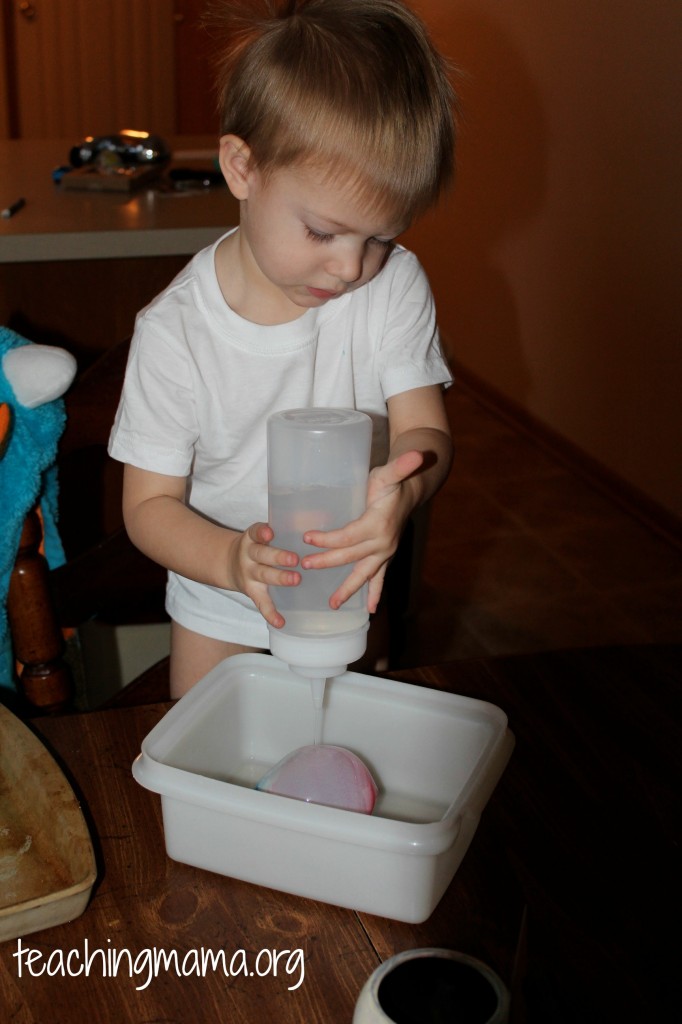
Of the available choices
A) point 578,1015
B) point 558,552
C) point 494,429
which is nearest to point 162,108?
point 494,429

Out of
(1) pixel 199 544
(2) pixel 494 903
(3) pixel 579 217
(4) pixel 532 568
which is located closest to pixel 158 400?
(1) pixel 199 544

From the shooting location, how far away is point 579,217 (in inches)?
117

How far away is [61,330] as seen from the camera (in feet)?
6.50

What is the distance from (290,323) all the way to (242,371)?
7 centimetres

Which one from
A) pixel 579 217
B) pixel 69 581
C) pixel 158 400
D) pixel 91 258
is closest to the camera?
pixel 158 400

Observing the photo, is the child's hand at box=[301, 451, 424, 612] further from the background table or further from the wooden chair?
the background table

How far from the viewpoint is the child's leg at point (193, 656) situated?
123cm

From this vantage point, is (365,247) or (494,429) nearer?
(365,247)

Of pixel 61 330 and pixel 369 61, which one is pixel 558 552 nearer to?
pixel 61 330

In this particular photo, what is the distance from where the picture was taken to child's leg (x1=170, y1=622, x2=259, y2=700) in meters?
1.23

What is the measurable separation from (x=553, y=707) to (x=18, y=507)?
21.2 inches

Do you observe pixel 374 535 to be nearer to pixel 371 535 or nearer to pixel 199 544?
pixel 371 535

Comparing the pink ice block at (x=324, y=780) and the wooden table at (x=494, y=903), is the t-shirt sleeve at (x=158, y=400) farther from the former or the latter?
the pink ice block at (x=324, y=780)

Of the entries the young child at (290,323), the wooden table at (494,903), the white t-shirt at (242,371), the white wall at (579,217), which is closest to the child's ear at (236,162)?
the young child at (290,323)
